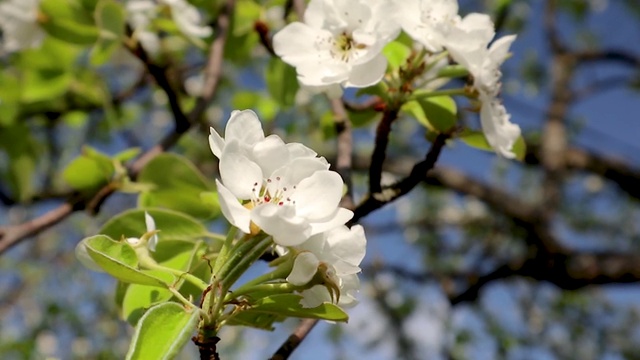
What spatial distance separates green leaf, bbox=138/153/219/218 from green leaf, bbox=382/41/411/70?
28 centimetres

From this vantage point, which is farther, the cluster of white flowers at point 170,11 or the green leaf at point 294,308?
the cluster of white flowers at point 170,11

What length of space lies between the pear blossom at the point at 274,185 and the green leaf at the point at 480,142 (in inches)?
10.4

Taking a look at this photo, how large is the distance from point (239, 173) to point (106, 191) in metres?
0.52

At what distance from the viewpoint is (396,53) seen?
76cm

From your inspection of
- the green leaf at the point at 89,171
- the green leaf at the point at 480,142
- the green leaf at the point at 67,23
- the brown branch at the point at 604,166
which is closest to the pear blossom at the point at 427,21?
the green leaf at the point at 480,142

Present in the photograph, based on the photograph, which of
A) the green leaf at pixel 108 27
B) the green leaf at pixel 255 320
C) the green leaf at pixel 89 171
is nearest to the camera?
the green leaf at pixel 255 320

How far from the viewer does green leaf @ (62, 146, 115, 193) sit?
3.07 feet

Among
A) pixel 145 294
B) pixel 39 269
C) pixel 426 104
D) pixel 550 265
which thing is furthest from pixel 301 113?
pixel 39 269

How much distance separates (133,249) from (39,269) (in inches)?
152

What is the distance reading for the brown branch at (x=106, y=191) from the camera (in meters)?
0.97

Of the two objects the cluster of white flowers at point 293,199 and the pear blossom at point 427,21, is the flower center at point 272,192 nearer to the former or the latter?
the cluster of white flowers at point 293,199

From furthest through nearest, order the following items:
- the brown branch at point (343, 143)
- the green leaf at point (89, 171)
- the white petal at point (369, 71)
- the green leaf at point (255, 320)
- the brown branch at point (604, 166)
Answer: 1. the brown branch at point (604, 166)
2. the green leaf at point (89, 171)
3. the brown branch at point (343, 143)
4. the white petal at point (369, 71)
5. the green leaf at point (255, 320)

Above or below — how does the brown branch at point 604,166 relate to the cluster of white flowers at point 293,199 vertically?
below

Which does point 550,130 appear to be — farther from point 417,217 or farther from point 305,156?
point 305,156
